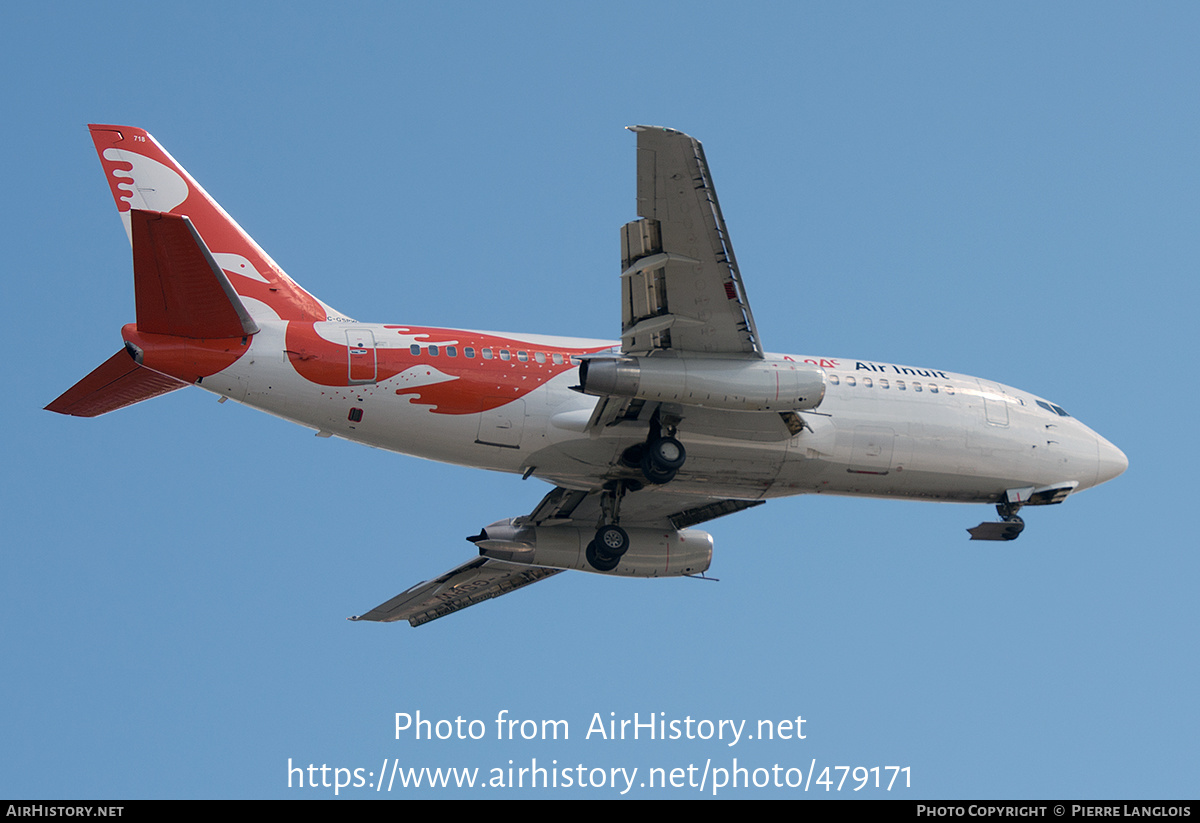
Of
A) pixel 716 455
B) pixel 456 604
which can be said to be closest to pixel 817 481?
pixel 716 455

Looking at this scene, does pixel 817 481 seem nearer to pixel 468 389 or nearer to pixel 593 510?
pixel 593 510

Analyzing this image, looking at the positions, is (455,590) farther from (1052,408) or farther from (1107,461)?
(1107,461)

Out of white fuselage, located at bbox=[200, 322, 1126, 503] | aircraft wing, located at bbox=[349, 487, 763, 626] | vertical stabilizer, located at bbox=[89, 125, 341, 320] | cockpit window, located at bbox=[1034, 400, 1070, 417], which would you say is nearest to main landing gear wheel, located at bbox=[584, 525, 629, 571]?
aircraft wing, located at bbox=[349, 487, 763, 626]

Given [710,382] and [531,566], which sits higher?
[710,382]

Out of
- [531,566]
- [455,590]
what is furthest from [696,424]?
[455,590]

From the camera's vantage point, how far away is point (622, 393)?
23.6 meters

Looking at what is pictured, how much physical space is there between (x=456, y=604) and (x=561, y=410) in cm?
886

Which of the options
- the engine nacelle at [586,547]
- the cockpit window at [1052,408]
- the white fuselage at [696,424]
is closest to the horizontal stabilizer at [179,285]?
the white fuselage at [696,424]

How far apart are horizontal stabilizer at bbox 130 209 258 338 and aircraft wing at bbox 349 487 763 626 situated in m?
9.01

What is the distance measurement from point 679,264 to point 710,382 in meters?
2.23

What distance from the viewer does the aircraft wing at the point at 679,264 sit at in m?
22.1

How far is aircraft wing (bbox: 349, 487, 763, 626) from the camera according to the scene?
30609 millimetres

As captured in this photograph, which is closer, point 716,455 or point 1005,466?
point 716,455

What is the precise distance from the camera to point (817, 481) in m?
28.0
